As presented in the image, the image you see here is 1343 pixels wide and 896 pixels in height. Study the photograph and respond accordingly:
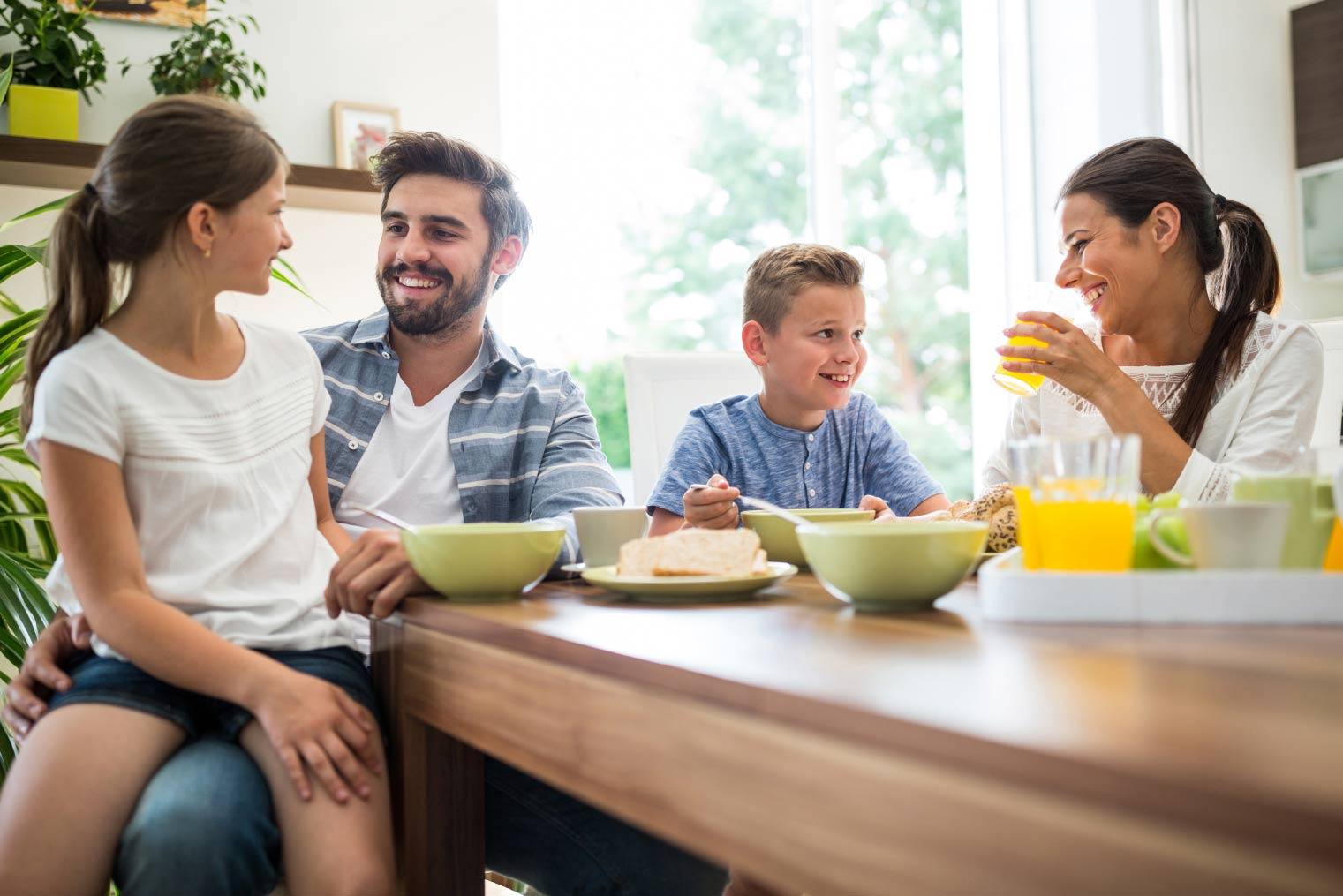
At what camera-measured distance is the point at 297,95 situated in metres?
3.10

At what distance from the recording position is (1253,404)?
1.78m

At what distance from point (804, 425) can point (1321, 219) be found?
2468mm

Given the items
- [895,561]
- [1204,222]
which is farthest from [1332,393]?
[895,561]

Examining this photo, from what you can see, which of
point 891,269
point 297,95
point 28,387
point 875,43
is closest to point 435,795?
point 28,387

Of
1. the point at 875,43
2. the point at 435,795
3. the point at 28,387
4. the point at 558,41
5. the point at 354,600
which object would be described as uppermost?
the point at 875,43

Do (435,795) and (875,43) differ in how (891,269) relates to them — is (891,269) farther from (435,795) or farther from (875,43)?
(435,795)

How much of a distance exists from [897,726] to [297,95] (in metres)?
3.02

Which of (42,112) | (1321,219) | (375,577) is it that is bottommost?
(375,577)

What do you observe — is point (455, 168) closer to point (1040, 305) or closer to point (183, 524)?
point (183, 524)

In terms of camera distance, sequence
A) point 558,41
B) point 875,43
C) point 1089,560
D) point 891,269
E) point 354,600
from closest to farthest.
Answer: point 1089,560 → point 354,600 → point 558,41 → point 875,43 → point 891,269

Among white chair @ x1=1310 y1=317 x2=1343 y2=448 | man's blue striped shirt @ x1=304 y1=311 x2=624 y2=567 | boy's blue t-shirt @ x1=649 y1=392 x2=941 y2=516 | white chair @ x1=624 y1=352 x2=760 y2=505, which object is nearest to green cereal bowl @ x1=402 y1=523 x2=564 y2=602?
man's blue striped shirt @ x1=304 y1=311 x2=624 y2=567

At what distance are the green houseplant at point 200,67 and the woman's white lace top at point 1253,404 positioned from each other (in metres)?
2.11

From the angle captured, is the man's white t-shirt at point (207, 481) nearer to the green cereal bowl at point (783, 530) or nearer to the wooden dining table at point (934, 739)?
the wooden dining table at point (934, 739)

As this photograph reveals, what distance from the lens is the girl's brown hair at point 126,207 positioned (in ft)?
4.07
